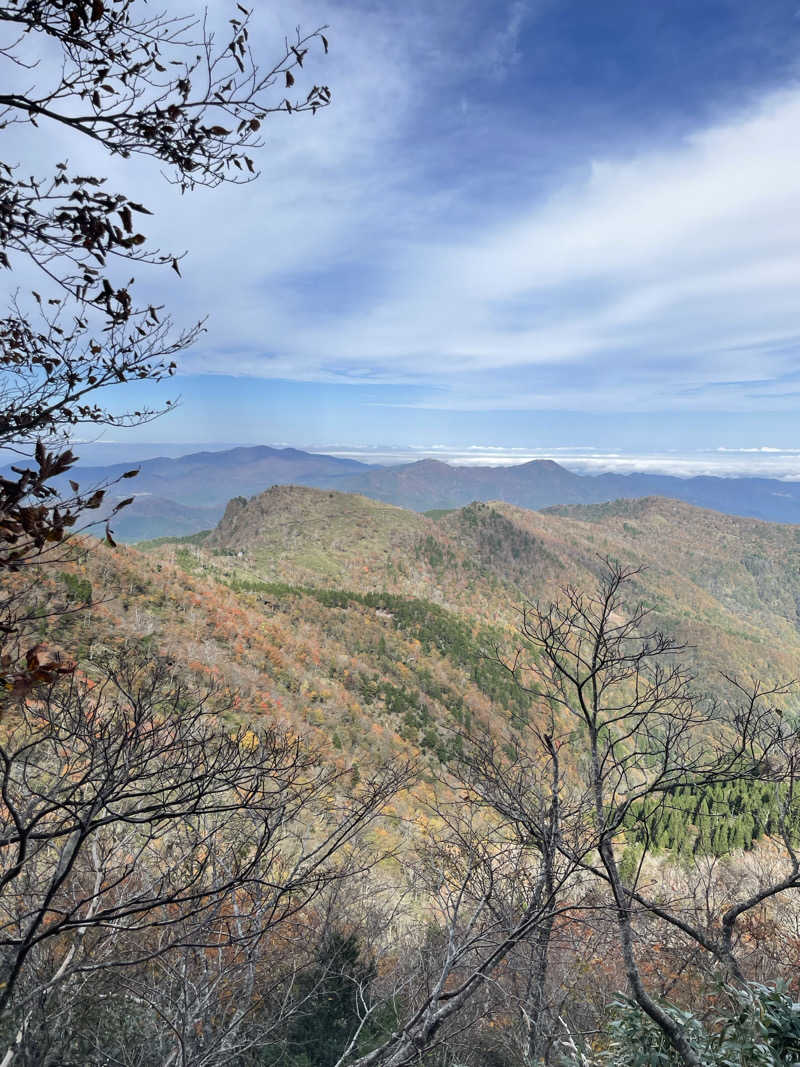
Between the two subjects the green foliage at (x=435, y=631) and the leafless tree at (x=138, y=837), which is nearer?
the leafless tree at (x=138, y=837)

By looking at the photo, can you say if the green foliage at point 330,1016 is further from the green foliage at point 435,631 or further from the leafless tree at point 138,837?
the green foliage at point 435,631

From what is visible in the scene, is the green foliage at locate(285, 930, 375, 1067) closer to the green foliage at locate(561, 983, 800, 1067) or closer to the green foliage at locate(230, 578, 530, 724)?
A: the green foliage at locate(561, 983, 800, 1067)

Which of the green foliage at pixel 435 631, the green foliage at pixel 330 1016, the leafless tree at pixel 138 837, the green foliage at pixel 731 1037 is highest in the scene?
the leafless tree at pixel 138 837

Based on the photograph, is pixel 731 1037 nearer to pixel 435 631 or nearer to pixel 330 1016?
pixel 330 1016

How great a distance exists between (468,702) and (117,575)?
58.1 metres

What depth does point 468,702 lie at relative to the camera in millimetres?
83188

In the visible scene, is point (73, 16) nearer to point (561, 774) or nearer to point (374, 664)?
point (561, 774)

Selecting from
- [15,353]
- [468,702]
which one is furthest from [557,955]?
[468,702]

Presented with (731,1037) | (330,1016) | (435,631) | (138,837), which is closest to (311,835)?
(330,1016)

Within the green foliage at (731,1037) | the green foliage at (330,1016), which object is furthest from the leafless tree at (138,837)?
the green foliage at (731,1037)

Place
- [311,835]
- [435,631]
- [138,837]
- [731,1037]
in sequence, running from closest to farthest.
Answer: [731,1037], [138,837], [311,835], [435,631]

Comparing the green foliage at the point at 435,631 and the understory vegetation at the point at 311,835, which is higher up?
the understory vegetation at the point at 311,835

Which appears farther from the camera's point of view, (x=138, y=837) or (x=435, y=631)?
(x=435, y=631)

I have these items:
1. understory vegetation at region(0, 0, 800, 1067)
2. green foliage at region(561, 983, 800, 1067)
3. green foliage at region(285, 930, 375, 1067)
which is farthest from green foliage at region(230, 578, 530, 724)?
green foliage at region(561, 983, 800, 1067)
